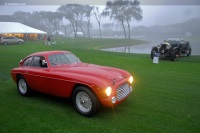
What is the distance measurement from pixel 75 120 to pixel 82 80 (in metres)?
1.06

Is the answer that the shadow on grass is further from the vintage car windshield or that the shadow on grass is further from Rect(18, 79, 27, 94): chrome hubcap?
the vintage car windshield

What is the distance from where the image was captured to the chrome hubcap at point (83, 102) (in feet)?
17.1

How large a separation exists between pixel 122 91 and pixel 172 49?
12782 mm

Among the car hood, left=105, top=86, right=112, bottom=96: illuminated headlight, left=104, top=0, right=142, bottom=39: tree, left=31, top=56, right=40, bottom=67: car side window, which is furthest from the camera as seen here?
left=104, top=0, right=142, bottom=39: tree

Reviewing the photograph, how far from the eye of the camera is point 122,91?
5.43 metres

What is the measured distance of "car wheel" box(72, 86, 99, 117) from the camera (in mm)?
5020

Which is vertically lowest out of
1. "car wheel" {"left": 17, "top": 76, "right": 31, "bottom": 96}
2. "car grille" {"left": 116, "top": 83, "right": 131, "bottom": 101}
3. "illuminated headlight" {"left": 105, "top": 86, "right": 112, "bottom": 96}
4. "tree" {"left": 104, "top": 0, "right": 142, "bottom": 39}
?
"car wheel" {"left": 17, "top": 76, "right": 31, "bottom": 96}

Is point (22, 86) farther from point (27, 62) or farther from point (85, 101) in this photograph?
point (85, 101)

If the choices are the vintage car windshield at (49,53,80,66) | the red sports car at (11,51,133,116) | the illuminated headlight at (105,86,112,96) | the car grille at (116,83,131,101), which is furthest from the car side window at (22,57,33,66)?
the car grille at (116,83,131,101)

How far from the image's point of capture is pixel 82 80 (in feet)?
17.0

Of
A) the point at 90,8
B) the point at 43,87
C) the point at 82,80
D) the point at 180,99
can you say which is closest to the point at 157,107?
the point at 180,99

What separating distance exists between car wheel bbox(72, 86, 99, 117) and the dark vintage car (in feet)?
35.6

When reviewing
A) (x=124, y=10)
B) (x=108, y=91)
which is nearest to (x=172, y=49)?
(x=108, y=91)

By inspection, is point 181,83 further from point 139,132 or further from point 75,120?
point 75,120
